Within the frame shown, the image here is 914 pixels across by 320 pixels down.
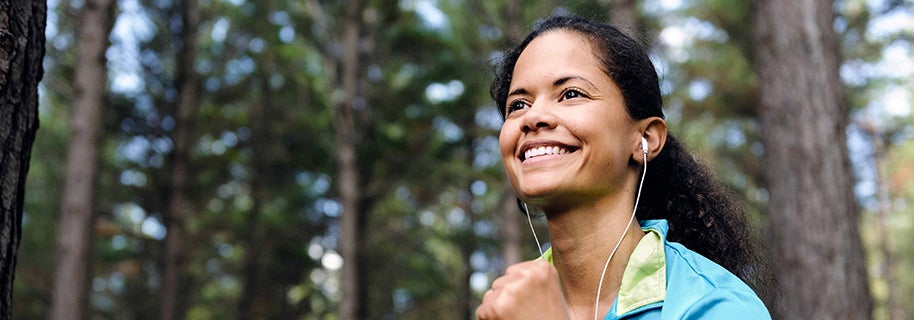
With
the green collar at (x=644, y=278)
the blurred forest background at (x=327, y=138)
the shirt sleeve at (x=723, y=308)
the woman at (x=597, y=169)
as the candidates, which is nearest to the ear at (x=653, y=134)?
the woman at (x=597, y=169)

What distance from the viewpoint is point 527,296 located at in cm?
156

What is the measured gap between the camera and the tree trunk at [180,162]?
13.6 metres

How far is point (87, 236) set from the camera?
28.5 feet

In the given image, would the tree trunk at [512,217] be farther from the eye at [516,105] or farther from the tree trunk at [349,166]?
the eye at [516,105]

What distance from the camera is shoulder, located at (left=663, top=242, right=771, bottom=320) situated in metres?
1.59

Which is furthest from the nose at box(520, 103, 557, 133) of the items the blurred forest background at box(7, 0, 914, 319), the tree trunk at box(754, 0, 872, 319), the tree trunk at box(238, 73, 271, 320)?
the tree trunk at box(238, 73, 271, 320)

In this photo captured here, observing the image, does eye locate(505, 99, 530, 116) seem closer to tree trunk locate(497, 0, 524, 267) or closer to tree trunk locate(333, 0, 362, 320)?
tree trunk locate(497, 0, 524, 267)

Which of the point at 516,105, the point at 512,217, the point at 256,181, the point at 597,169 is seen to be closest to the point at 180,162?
the point at 256,181

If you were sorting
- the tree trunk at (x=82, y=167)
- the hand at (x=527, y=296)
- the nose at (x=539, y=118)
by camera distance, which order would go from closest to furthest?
the hand at (x=527, y=296) → the nose at (x=539, y=118) → the tree trunk at (x=82, y=167)

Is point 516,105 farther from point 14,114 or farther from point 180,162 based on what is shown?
point 180,162

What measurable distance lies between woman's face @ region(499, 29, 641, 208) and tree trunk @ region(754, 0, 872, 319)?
3481 mm

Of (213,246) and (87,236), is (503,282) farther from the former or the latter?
(213,246)

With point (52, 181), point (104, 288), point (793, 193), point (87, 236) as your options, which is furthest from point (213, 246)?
point (793, 193)

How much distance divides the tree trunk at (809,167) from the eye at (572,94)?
139 inches
